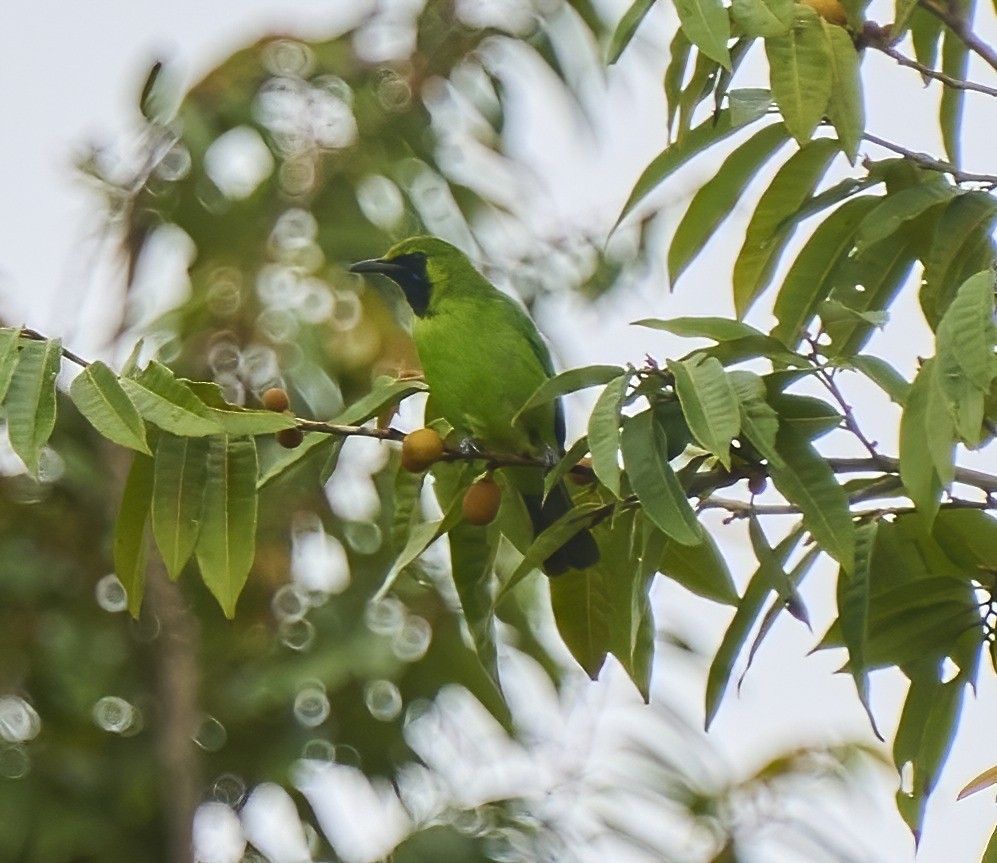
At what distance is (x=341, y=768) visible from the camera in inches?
203

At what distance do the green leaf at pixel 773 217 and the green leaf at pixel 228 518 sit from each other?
922 mm

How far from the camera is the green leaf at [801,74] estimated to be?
2285 millimetres

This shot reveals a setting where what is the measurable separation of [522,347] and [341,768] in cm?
201

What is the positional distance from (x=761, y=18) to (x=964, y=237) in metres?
0.52

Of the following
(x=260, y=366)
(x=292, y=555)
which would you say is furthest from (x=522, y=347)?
(x=292, y=555)

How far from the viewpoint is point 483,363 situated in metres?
3.51

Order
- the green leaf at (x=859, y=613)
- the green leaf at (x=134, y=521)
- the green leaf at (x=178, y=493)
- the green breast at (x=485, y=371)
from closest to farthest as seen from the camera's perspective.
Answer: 1. the green leaf at (x=859, y=613)
2. the green leaf at (x=178, y=493)
3. the green leaf at (x=134, y=521)
4. the green breast at (x=485, y=371)

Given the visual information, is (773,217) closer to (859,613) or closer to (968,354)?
(859,613)

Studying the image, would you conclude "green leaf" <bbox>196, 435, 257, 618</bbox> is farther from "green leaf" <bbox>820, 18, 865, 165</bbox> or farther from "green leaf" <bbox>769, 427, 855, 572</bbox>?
"green leaf" <bbox>820, 18, 865, 165</bbox>

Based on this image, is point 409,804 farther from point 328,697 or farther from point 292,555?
point 292,555

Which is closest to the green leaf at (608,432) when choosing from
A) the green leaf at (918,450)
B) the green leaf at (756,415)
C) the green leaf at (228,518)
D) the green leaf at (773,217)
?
the green leaf at (756,415)

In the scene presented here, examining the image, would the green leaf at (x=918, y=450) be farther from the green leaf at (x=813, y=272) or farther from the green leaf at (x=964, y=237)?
the green leaf at (x=813, y=272)

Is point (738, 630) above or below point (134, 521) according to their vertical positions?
above

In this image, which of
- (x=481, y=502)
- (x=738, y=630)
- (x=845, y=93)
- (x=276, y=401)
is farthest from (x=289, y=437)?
(x=845, y=93)
